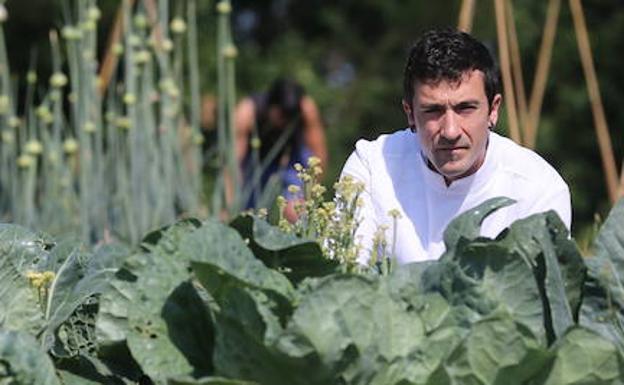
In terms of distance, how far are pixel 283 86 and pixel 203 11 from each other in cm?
456

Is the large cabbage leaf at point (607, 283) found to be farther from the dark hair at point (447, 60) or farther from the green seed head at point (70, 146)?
the green seed head at point (70, 146)

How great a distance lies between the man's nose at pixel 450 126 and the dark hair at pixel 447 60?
0.24 feet

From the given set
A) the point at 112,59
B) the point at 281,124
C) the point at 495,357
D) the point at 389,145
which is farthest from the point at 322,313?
the point at 281,124


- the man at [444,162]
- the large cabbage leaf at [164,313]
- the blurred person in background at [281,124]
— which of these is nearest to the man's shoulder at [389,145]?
the man at [444,162]

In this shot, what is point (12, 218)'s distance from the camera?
549 cm

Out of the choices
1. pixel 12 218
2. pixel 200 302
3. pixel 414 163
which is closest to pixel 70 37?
pixel 12 218

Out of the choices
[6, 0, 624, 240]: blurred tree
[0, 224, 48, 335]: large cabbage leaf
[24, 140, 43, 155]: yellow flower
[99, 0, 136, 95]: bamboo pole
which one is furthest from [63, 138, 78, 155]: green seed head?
[6, 0, 624, 240]: blurred tree

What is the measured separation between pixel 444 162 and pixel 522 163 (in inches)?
8.1

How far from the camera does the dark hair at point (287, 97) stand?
22.3 feet

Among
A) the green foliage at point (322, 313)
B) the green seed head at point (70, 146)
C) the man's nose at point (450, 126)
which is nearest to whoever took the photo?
the green foliage at point (322, 313)

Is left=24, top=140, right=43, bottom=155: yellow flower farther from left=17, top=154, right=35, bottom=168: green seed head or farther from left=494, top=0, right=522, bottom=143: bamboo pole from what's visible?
left=494, top=0, right=522, bottom=143: bamboo pole

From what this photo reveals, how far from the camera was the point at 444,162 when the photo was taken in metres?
3.01

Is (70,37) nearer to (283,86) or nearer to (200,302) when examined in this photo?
(283,86)

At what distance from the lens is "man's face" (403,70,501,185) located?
9.60 ft
